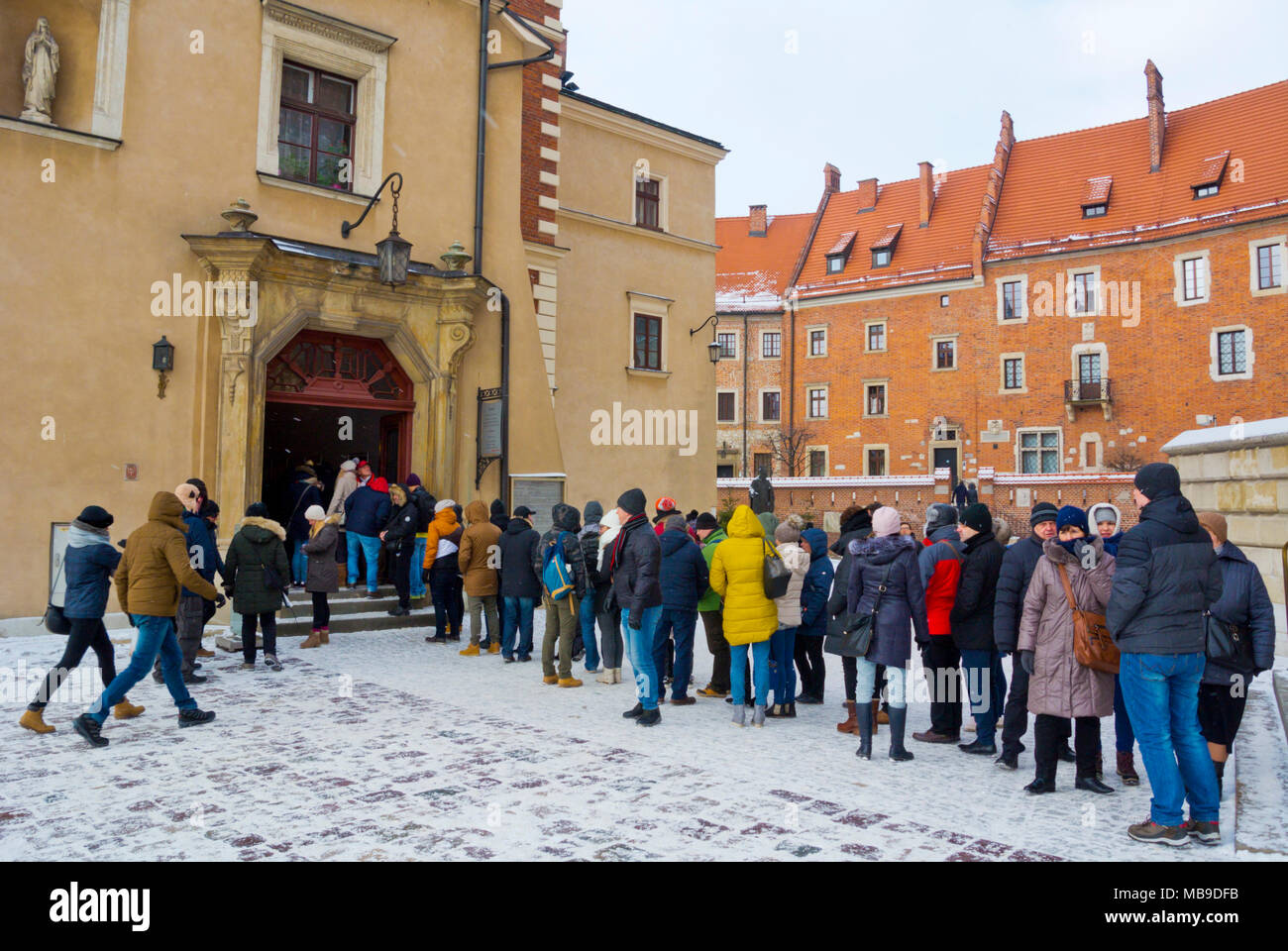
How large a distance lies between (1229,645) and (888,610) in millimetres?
2221

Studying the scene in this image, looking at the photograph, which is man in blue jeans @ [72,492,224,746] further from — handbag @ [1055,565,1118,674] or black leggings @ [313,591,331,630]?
handbag @ [1055,565,1118,674]

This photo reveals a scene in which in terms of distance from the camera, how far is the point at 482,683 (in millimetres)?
9453

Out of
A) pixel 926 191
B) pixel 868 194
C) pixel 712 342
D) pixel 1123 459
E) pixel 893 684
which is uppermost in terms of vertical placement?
pixel 868 194

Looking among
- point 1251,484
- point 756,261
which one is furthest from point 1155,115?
point 1251,484

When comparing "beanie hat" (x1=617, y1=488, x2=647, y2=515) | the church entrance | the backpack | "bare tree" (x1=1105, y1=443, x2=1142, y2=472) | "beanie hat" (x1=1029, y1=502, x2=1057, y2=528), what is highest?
"bare tree" (x1=1105, y1=443, x2=1142, y2=472)

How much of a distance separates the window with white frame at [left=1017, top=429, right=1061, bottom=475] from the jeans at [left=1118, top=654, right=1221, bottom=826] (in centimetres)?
3984

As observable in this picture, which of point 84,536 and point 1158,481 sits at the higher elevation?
point 1158,481

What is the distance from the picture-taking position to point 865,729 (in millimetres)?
6672

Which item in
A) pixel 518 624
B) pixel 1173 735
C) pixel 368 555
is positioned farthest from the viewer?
pixel 368 555

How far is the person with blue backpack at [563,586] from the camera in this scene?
9.55 m

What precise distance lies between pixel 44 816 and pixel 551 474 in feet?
35.7

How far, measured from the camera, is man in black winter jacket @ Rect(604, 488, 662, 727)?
7.82 m

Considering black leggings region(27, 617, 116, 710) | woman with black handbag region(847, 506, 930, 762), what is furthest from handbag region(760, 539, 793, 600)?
black leggings region(27, 617, 116, 710)

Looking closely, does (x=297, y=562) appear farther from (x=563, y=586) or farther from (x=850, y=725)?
(x=850, y=725)
